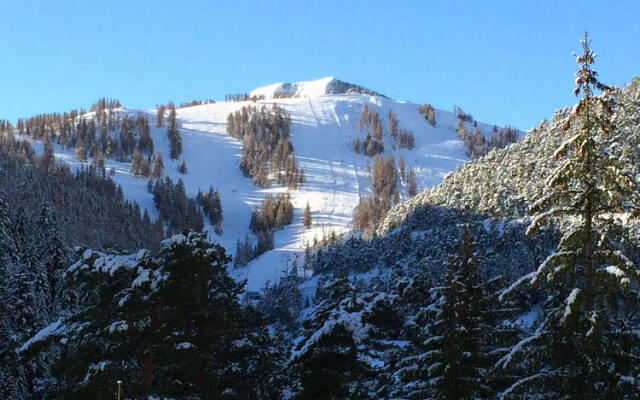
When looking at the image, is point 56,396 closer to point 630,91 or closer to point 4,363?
point 4,363

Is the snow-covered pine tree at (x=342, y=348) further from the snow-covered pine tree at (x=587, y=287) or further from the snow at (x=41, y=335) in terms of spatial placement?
the snow at (x=41, y=335)

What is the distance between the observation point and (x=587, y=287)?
14750mm

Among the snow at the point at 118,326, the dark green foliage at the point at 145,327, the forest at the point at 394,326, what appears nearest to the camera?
the forest at the point at 394,326

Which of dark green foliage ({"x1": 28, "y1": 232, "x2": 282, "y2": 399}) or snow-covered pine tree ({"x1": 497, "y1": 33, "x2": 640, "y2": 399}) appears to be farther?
dark green foliage ({"x1": 28, "y1": 232, "x2": 282, "y2": 399})

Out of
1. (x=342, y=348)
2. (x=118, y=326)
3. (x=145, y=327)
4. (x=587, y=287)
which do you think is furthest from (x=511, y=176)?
(x=118, y=326)

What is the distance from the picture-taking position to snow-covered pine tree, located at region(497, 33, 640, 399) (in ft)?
46.4

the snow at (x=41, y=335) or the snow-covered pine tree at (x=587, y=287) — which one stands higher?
→ the snow-covered pine tree at (x=587, y=287)

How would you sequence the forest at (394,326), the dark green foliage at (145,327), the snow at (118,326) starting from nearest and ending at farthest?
the forest at (394,326) → the snow at (118,326) → the dark green foliage at (145,327)

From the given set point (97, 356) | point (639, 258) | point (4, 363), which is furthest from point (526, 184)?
point (97, 356)

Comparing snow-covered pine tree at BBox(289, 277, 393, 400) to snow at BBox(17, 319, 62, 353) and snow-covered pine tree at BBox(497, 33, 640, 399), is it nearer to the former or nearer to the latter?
snow-covered pine tree at BBox(497, 33, 640, 399)

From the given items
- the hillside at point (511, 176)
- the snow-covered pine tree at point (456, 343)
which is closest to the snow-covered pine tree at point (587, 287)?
the snow-covered pine tree at point (456, 343)

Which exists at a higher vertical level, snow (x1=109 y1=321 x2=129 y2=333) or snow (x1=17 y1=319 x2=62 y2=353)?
snow (x1=109 y1=321 x2=129 y2=333)

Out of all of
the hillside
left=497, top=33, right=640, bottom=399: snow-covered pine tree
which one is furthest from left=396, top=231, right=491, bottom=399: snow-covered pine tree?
the hillside

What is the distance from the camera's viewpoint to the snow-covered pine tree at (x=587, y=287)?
1416cm
